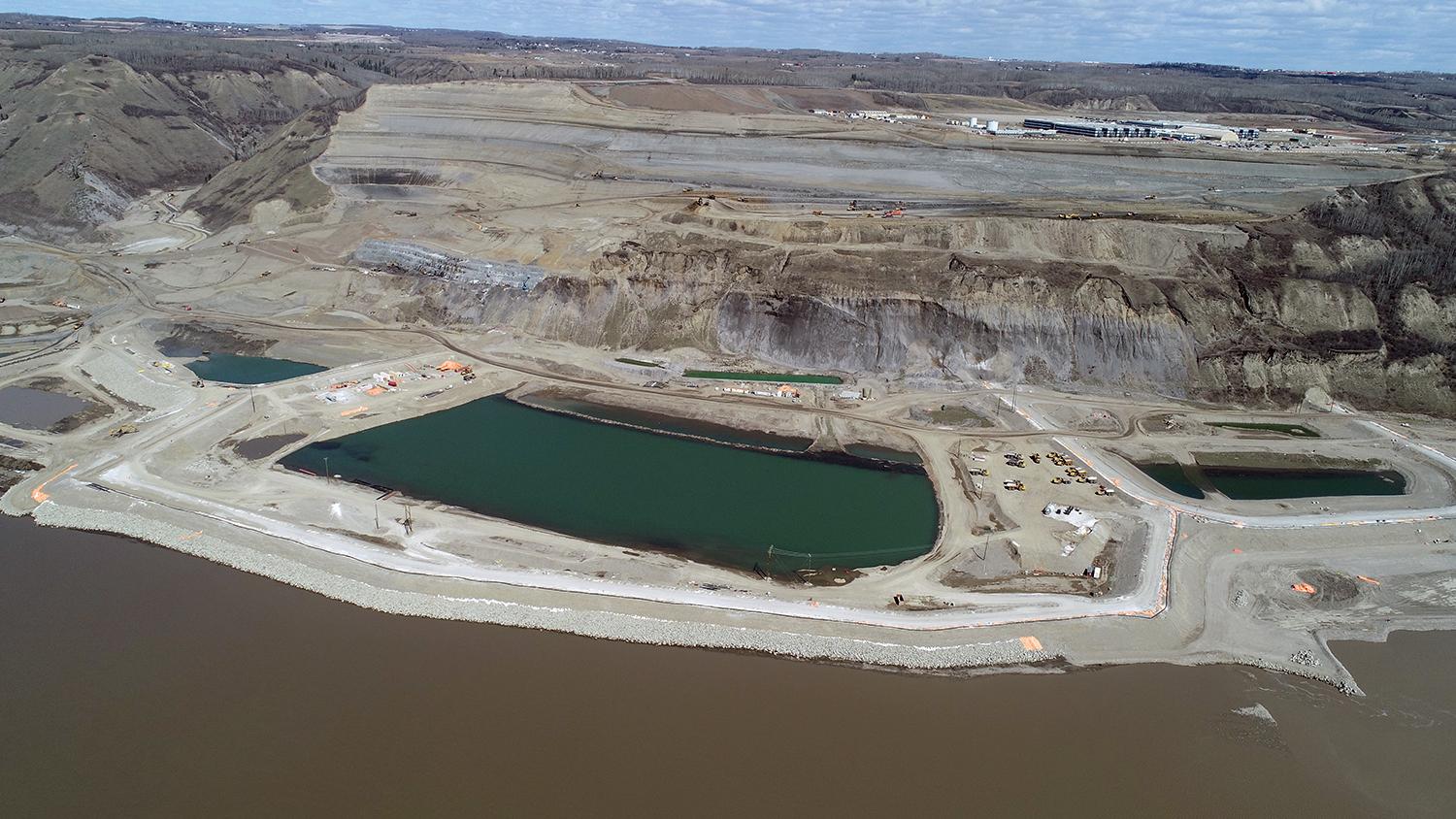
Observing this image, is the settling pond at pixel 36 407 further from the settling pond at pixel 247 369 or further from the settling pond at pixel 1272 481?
the settling pond at pixel 1272 481

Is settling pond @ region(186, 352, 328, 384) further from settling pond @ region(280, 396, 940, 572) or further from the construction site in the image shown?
settling pond @ region(280, 396, 940, 572)

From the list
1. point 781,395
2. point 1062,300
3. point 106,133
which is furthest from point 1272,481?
point 106,133

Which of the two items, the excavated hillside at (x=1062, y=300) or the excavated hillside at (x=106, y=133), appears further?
the excavated hillside at (x=106, y=133)

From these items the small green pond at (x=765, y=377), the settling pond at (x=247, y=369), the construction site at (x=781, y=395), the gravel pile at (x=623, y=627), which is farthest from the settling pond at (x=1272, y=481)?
the settling pond at (x=247, y=369)

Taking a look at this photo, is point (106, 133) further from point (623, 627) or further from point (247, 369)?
point (623, 627)

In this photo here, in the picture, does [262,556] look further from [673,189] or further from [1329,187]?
[1329,187]

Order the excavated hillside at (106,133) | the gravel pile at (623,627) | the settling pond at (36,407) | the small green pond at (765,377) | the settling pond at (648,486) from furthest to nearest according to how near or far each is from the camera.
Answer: the excavated hillside at (106,133) < the small green pond at (765,377) < the settling pond at (36,407) < the settling pond at (648,486) < the gravel pile at (623,627)
